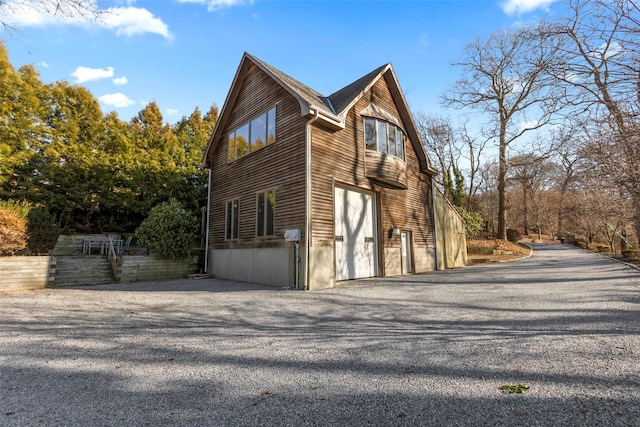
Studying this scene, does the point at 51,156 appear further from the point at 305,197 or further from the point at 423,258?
the point at 423,258

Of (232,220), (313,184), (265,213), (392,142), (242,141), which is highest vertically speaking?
(242,141)

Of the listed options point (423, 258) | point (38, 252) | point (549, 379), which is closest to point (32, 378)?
point (549, 379)

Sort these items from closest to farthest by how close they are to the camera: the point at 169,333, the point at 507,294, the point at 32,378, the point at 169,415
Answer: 1. the point at 169,415
2. the point at 32,378
3. the point at 169,333
4. the point at 507,294

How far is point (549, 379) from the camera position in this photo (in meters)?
2.90

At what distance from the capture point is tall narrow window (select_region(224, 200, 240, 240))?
12375 millimetres

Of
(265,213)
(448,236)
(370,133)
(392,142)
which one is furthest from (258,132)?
(448,236)

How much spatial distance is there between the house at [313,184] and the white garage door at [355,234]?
0.13 ft

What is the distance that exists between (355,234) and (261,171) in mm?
4210

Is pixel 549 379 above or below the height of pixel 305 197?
below

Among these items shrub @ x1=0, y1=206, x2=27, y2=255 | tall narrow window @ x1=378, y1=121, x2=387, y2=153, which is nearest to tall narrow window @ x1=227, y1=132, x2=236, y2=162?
tall narrow window @ x1=378, y1=121, x2=387, y2=153

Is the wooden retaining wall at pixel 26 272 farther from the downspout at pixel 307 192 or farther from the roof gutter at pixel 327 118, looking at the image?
the roof gutter at pixel 327 118

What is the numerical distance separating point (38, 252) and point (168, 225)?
207 inches

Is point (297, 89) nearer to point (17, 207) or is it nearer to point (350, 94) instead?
point (350, 94)

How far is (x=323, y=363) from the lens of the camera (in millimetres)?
3447
